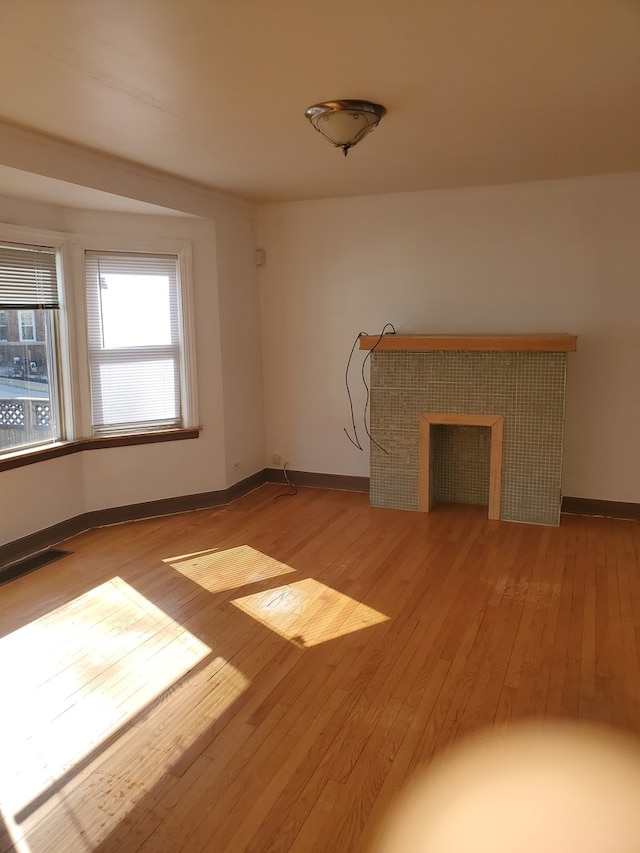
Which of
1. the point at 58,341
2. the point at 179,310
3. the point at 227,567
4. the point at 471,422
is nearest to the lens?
the point at 227,567

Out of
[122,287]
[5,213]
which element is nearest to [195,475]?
[122,287]

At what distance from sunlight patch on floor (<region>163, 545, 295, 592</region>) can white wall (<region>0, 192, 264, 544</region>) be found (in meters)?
0.93

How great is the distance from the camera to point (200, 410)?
501 centimetres

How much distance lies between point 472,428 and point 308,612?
7.32 feet

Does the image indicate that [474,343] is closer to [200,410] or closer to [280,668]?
[200,410]

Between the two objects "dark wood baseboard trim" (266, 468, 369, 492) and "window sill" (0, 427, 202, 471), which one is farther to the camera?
"dark wood baseboard trim" (266, 468, 369, 492)

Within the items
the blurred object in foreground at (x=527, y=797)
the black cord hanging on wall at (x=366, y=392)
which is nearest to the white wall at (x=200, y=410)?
the black cord hanging on wall at (x=366, y=392)

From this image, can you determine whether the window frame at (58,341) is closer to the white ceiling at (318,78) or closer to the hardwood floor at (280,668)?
the white ceiling at (318,78)

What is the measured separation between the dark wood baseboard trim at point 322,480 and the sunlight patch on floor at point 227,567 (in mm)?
1480

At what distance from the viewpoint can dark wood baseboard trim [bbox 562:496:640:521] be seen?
15.2ft

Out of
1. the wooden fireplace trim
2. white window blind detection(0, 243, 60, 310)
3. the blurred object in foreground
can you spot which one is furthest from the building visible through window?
the blurred object in foreground

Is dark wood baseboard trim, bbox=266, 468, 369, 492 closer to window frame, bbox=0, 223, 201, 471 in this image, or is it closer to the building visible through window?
window frame, bbox=0, 223, 201, 471

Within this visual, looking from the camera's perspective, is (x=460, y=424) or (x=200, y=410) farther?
(x=200, y=410)

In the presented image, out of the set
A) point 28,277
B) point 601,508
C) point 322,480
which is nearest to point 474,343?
point 601,508
